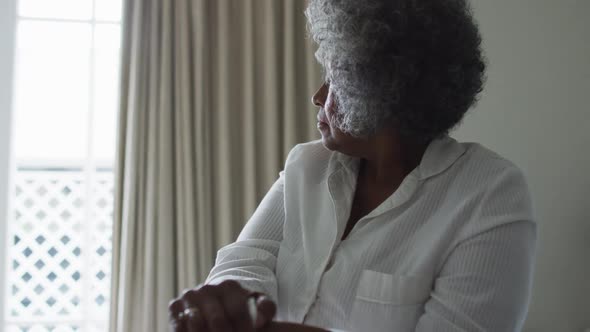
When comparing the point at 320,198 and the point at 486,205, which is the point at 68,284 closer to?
the point at 320,198

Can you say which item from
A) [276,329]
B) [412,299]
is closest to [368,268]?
[412,299]

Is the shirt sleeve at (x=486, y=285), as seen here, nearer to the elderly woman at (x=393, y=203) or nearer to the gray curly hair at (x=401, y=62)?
the elderly woman at (x=393, y=203)

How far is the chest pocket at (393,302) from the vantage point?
3.12 ft

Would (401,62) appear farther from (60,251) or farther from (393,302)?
(60,251)

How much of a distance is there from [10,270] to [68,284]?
27 cm

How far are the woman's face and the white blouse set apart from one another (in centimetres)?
5

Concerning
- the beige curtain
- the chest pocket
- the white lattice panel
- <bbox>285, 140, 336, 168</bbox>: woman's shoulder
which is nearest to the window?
the white lattice panel

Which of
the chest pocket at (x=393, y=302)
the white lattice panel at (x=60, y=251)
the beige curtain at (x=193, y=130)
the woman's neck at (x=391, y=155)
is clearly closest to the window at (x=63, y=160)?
the white lattice panel at (x=60, y=251)

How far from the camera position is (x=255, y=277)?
41.2 inches

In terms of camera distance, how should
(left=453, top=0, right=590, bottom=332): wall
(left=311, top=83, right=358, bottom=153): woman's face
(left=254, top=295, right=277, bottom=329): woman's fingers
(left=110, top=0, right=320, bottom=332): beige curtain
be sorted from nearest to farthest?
(left=254, top=295, right=277, bottom=329): woman's fingers → (left=311, top=83, right=358, bottom=153): woman's face → (left=110, top=0, right=320, bottom=332): beige curtain → (left=453, top=0, right=590, bottom=332): wall

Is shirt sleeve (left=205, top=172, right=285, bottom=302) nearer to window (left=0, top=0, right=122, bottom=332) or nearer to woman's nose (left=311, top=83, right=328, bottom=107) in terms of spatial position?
woman's nose (left=311, top=83, right=328, bottom=107)

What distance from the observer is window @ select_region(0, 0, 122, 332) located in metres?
2.66

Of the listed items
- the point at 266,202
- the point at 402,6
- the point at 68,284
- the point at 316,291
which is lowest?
the point at 68,284

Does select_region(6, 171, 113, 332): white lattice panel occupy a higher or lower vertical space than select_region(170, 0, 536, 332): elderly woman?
lower
